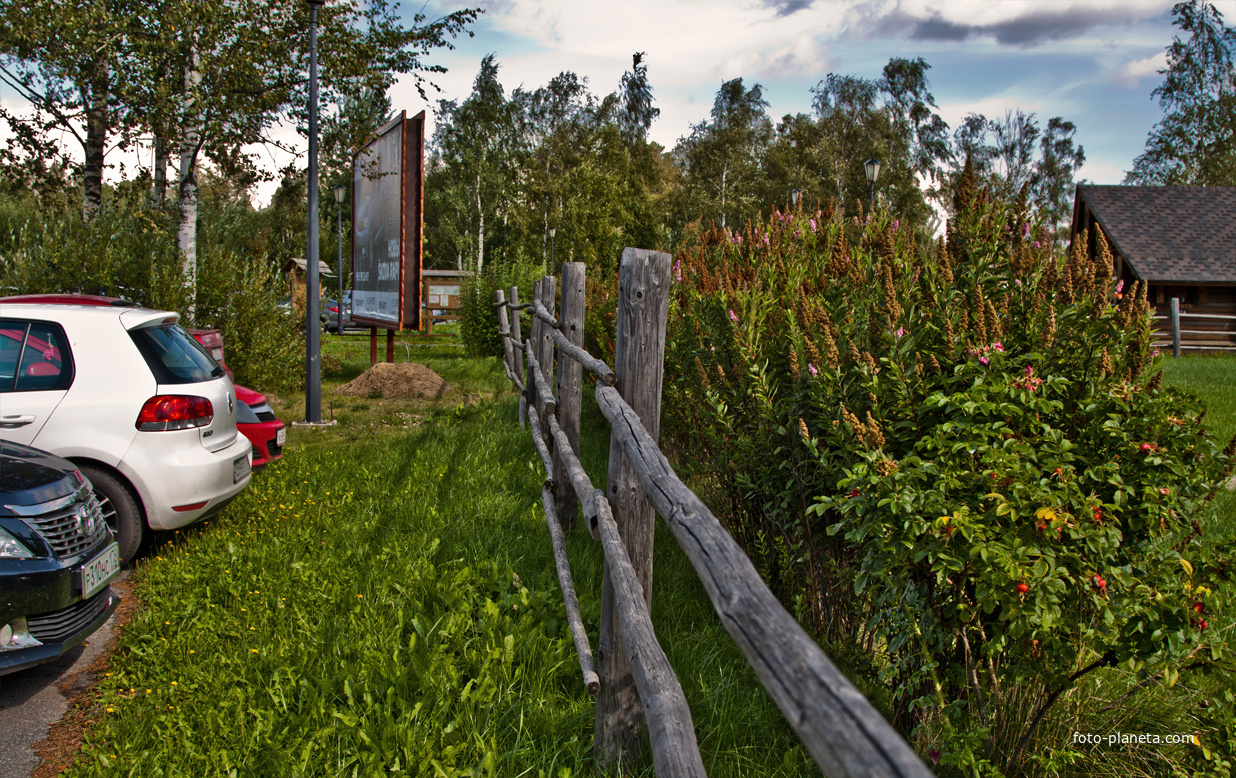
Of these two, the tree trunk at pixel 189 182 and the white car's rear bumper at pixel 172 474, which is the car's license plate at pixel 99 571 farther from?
the tree trunk at pixel 189 182

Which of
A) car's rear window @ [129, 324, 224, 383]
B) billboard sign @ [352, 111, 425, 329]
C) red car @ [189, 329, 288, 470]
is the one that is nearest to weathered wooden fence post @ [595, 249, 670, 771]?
car's rear window @ [129, 324, 224, 383]

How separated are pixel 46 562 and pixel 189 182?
10143mm

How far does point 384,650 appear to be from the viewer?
3686 millimetres

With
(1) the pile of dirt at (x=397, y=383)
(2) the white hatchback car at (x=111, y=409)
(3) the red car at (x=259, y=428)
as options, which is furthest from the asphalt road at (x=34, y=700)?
(1) the pile of dirt at (x=397, y=383)

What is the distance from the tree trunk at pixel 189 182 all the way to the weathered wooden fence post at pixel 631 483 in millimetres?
10507

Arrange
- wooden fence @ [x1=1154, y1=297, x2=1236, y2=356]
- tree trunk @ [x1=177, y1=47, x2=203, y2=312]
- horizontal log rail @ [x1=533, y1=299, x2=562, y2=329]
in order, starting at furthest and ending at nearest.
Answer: wooden fence @ [x1=1154, y1=297, x2=1236, y2=356] < tree trunk @ [x1=177, y1=47, x2=203, y2=312] < horizontal log rail @ [x1=533, y1=299, x2=562, y2=329]

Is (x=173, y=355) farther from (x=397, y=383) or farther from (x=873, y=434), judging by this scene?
(x=397, y=383)

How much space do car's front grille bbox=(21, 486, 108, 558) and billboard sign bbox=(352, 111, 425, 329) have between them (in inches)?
289

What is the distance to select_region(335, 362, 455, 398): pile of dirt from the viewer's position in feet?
42.3

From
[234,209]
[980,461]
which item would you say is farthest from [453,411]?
[234,209]

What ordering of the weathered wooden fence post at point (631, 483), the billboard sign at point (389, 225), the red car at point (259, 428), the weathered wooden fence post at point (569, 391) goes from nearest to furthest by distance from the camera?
the weathered wooden fence post at point (631, 483) < the weathered wooden fence post at point (569, 391) < the red car at point (259, 428) < the billboard sign at point (389, 225)

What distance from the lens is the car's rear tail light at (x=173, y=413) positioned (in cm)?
507

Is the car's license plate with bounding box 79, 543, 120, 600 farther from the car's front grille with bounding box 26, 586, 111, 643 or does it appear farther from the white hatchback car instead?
the white hatchback car

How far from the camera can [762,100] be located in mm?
52594
